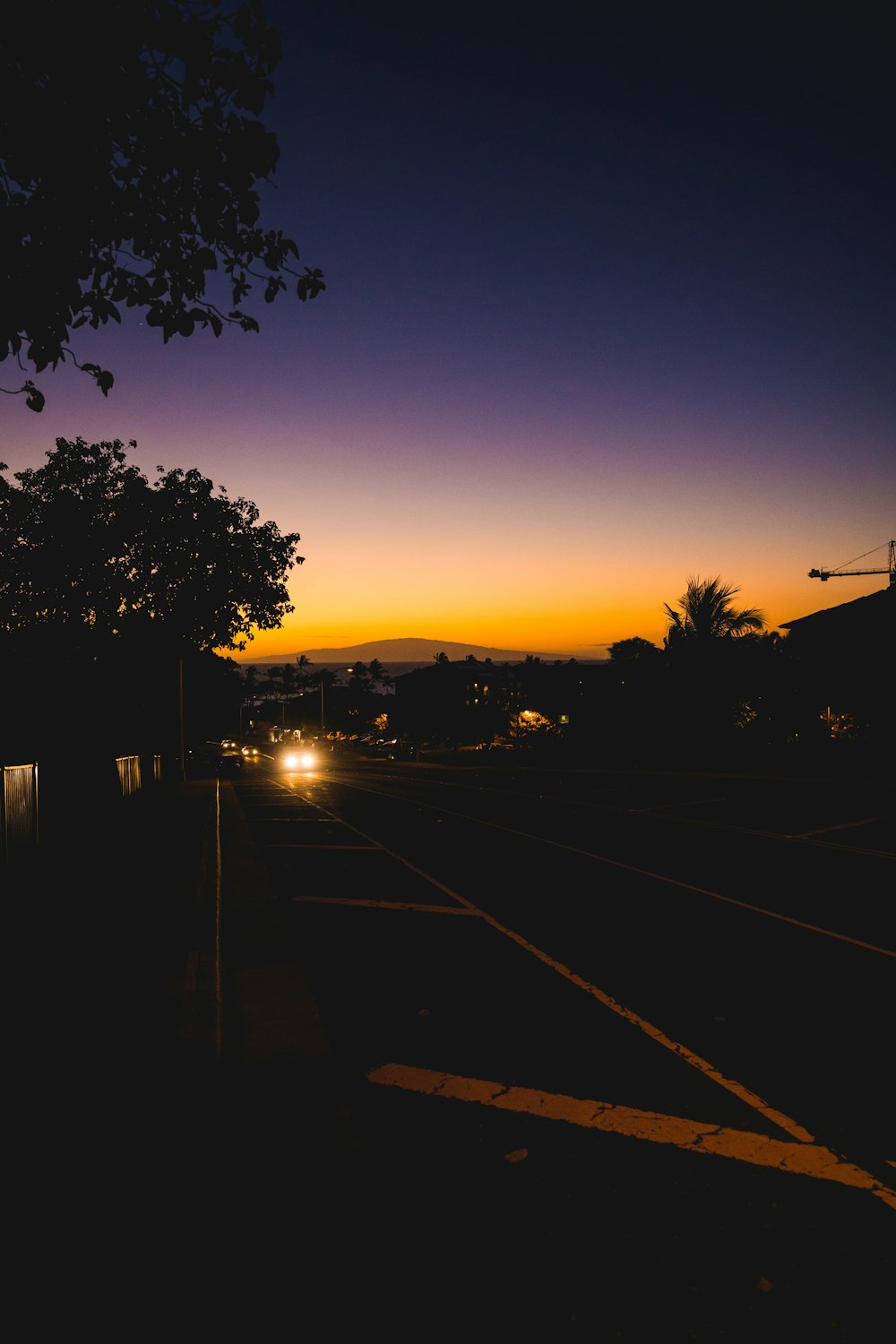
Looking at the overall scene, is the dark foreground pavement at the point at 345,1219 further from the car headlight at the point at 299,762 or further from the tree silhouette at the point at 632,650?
the car headlight at the point at 299,762

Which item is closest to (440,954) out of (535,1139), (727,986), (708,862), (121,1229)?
(727,986)

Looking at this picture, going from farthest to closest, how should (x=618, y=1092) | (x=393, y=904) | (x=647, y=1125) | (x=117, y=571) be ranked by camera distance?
1. (x=117, y=571)
2. (x=393, y=904)
3. (x=618, y=1092)
4. (x=647, y=1125)

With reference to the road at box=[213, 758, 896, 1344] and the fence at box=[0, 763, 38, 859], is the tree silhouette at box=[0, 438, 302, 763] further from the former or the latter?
the road at box=[213, 758, 896, 1344]

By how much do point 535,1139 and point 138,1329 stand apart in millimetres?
1921

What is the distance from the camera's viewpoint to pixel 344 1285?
2.81m

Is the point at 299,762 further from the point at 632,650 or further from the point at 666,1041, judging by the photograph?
the point at 666,1041

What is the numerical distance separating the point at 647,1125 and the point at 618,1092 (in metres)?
0.36

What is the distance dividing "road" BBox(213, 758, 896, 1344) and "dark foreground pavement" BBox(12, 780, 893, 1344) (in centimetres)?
2

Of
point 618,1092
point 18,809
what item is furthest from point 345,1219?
point 18,809

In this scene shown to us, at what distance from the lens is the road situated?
110 inches

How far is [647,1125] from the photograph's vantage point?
3895 millimetres

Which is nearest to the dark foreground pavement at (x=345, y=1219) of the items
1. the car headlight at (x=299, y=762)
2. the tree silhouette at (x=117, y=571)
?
the tree silhouette at (x=117, y=571)

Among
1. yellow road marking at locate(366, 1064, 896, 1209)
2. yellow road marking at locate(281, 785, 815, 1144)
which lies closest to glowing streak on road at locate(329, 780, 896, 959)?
yellow road marking at locate(281, 785, 815, 1144)

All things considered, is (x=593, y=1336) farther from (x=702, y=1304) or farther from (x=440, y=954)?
(x=440, y=954)
